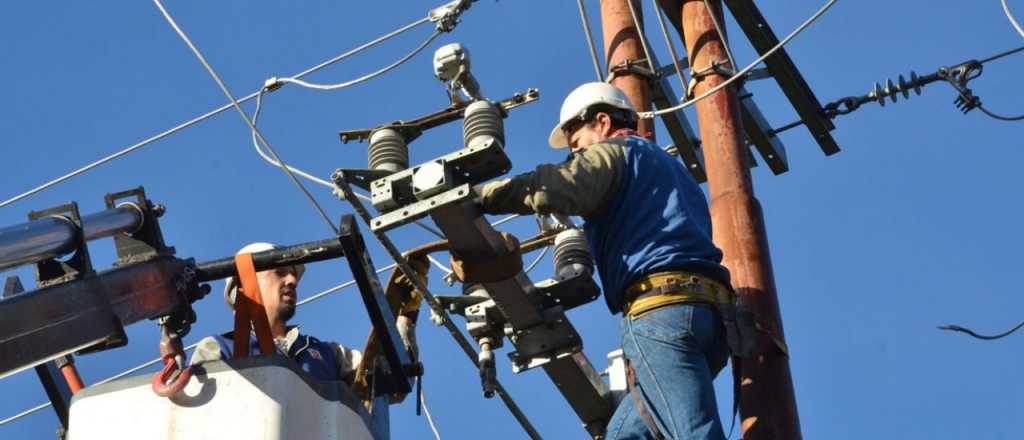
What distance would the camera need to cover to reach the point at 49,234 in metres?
5.52

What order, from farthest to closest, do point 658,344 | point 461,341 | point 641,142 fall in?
point 461,341 < point 641,142 < point 658,344

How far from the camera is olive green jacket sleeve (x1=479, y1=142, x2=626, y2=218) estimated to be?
5941 mm

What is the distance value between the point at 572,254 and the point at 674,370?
1.53 meters

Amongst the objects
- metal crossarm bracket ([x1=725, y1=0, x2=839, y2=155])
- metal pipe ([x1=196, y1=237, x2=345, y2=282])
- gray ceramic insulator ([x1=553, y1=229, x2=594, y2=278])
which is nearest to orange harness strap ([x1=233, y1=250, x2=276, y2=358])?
metal pipe ([x1=196, y1=237, x2=345, y2=282])

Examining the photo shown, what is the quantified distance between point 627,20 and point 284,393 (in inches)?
147

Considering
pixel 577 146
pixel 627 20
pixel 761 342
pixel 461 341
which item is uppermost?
pixel 627 20

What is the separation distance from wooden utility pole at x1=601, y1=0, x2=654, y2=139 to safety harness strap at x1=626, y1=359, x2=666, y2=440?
210 cm

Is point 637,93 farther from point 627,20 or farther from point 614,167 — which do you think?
point 614,167

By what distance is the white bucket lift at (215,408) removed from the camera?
540cm

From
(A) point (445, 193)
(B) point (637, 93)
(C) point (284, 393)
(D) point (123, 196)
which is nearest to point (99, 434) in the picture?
(C) point (284, 393)

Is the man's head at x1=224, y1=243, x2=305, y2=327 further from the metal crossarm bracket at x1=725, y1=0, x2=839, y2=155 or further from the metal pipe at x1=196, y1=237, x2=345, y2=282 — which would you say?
the metal crossarm bracket at x1=725, y1=0, x2=839, y2=155

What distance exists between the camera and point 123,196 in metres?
6.10

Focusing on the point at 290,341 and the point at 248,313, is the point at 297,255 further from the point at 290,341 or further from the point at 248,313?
the point at 290,341

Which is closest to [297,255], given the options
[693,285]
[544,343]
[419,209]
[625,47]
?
[419,209]
